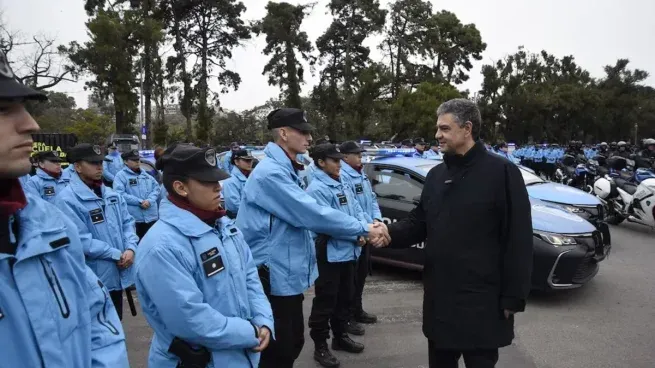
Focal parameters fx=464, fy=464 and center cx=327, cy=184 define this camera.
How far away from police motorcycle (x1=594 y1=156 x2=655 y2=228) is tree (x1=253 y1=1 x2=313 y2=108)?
86.8ft

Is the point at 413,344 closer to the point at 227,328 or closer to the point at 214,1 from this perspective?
the point at 227,328

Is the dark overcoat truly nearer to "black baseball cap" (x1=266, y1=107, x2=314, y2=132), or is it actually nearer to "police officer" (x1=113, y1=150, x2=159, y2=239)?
"black baseball cap" (x1=266, y1=107, x2=314, y2=132)

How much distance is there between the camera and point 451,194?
2619 mm

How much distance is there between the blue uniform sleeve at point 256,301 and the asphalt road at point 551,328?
1.96 m

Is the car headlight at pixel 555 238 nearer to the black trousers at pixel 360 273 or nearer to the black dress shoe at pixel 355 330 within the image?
the black trousers at pixel 360 273

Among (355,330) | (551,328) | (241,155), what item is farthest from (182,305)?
(241,155)

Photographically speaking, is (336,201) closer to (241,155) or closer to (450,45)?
(241,155)

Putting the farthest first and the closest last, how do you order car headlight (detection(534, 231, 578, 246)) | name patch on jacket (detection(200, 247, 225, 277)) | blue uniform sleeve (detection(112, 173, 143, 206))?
blue uniform sleeve (detection(112, 173, 143, 206))
car headlight (detection(534, 231, 578, 246))
name patch on jacket (detection(200, 247, 225, 277))

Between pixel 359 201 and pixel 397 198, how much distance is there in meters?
1.67

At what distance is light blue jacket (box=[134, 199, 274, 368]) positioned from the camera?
1902 millimetres

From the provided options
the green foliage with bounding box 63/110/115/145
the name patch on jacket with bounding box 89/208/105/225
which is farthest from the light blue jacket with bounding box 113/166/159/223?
the green foliage with bounding box 63/110/115/145

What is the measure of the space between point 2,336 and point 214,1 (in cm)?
3328

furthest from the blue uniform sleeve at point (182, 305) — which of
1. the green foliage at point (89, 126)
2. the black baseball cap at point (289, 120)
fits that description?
the green foliage at point (89, 126)

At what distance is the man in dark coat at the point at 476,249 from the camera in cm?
247
